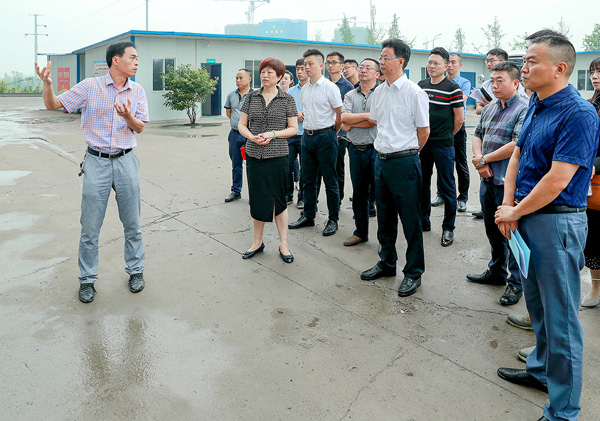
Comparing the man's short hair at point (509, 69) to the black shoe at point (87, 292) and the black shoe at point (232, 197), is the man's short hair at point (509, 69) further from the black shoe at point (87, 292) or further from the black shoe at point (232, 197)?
the black shoe at point (232, 197)

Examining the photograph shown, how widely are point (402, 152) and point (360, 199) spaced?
3.97ft

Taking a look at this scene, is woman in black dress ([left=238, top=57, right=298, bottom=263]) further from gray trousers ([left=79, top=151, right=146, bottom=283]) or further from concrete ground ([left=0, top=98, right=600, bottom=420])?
gray trousers ([left=79, top=151, right=146, bottom=283])

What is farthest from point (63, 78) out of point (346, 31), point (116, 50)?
point (346, 31)

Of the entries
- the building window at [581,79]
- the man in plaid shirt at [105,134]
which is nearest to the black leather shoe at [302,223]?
the man in plaid shirt at [105,134]

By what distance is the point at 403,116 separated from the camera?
4301 mm

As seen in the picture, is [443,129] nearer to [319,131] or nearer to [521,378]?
[319,131]

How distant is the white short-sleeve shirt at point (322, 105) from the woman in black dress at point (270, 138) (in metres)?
0.87

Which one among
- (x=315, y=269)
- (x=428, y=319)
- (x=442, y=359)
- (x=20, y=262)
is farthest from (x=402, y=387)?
(x=20, y=262)

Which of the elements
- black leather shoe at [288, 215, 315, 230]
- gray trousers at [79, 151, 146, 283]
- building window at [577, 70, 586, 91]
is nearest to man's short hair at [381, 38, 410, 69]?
gray trousers at [79, 151, 146, 283]

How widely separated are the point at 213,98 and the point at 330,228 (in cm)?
1819

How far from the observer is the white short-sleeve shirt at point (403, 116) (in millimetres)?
4262

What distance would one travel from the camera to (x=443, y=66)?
18.7 ft

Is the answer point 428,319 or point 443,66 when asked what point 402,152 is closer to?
point 428,319

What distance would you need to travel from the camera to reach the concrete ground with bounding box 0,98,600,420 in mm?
2770
